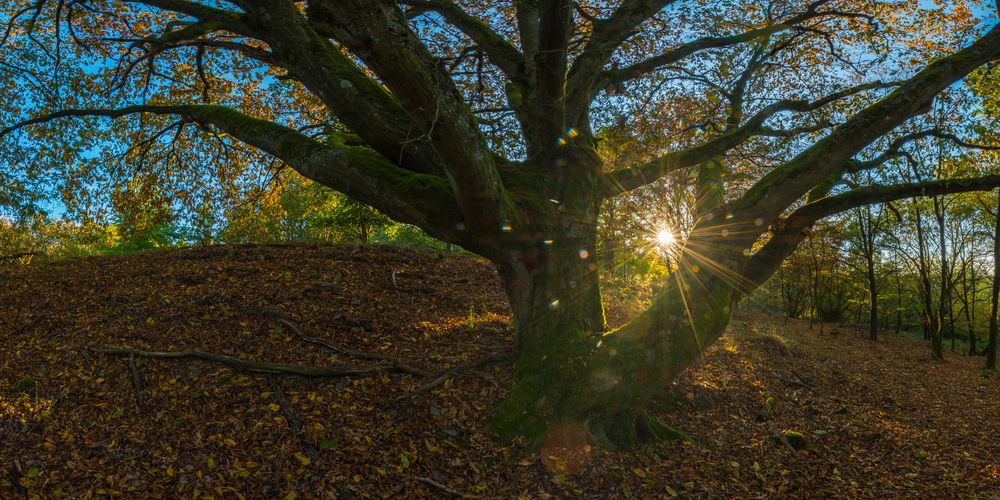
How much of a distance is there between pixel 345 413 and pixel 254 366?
124 cm

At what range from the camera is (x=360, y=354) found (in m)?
5.23

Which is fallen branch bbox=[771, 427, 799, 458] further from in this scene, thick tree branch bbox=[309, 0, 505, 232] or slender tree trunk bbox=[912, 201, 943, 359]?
slender tree trunk bbox=[912, 201, 943, 359]

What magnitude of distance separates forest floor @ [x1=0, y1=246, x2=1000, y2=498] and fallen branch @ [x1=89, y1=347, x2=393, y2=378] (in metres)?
0.06

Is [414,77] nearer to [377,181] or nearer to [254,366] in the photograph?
[377,181]

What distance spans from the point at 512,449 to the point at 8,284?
29.8ft

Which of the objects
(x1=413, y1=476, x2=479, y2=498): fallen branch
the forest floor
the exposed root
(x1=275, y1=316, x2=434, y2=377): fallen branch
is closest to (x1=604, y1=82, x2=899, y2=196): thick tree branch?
the forest floor

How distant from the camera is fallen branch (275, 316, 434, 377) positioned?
5.02m

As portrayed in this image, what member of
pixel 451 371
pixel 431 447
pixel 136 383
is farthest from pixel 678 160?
pixel 136 383

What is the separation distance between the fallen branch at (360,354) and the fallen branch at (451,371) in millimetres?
167

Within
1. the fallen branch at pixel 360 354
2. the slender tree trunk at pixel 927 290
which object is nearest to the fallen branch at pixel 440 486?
the fallen branch at pixel 360 354

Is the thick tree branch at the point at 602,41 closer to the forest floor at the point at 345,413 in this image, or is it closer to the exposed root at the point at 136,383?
the forest floor at the point at 345,413

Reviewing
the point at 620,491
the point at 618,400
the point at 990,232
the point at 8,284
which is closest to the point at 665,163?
the point at 618,400

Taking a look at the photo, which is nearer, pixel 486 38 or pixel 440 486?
pixel 440 486

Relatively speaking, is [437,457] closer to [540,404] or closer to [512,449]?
[512,449]
